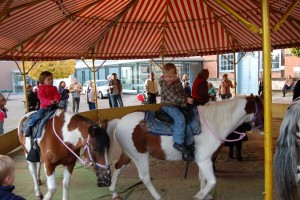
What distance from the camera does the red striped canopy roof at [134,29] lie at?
262 inches

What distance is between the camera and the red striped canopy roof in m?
6.65

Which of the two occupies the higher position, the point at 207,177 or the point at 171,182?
the point at 207,177

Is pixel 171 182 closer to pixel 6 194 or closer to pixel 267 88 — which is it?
pixel 267 88

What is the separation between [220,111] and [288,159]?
1.21 metres

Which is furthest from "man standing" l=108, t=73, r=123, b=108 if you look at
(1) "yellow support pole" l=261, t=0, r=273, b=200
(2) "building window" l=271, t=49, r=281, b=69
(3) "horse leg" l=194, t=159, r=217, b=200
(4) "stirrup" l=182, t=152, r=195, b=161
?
(2) "building window" l=271, t=49, r=281, b=69

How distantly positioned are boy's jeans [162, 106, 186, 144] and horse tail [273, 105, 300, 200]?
3.84ft

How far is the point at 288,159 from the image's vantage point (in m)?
3.13

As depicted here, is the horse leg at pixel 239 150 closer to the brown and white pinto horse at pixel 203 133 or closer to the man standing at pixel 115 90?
the brown and white pinto horse at pixel 203 133

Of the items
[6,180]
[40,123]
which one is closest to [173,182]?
[40,123]

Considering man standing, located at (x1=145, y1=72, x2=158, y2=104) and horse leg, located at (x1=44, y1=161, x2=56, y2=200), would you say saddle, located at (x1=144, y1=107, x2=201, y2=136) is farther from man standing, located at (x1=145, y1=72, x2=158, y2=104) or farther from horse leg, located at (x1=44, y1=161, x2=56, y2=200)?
man standing, located at (x1=145, y1=72, x2=158, y2=104)

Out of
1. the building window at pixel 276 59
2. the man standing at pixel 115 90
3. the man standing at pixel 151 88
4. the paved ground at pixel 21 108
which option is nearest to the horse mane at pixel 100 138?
the paved ground at pixel 21 108

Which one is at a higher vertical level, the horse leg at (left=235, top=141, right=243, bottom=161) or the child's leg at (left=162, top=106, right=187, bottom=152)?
the child's leg at (left=162, top=106, right=187, bottom=152)

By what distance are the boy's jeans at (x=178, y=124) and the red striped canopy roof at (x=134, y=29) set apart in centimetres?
288

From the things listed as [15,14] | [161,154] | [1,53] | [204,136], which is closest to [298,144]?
[204,136]
